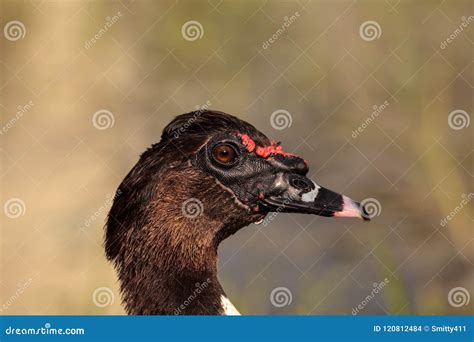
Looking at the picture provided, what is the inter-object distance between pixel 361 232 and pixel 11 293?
3.15 metres

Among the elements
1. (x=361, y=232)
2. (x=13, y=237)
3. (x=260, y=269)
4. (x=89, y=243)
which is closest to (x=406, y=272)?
(x=361, y=232)

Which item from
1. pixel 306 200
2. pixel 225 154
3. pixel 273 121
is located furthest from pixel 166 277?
pixel 273 121

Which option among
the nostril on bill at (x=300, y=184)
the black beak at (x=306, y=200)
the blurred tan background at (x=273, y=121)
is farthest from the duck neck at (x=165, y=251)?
the blurred tan background at (x=273, y=121)

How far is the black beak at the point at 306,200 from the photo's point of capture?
7.44 m

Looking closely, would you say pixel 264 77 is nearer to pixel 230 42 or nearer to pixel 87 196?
pixel 230 42

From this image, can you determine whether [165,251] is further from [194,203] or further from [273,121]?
[273,121]

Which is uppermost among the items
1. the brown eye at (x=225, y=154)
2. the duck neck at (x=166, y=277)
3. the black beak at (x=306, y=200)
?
the black beak at (x=306, y=200)

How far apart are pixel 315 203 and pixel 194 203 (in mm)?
751

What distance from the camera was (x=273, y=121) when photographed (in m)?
10.8

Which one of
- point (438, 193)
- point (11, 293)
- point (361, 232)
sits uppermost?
point (438, 193)

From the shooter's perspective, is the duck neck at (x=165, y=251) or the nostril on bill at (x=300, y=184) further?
the nostril on bill at (x=300, y=184)

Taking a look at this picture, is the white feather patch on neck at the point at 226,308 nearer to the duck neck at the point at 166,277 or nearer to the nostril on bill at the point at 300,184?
the duck neck at the point at 166,277

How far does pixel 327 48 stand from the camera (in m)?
11.2

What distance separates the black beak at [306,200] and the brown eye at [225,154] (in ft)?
1.03
